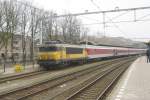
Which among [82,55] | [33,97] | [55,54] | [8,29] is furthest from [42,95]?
[8,29]

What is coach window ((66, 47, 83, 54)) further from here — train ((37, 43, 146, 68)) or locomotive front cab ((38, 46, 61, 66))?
locomotive front cab ((38, 46, 61, 66))

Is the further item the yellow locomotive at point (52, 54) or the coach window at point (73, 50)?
the coach window at point (73, 50)

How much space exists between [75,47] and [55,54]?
7025 mm

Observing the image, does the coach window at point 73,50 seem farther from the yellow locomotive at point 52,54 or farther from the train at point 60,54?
the yellow locomotive at point 52,54

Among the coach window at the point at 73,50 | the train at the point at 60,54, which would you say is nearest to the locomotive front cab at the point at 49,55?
the train at the point at 60,54

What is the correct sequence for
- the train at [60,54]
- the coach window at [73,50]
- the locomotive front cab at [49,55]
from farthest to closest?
the coach window at [73,50] < the train at [60,54] < the locomotive front cab at [49,55]

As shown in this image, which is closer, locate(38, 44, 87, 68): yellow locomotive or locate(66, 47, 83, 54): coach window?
locate(38, 44, 87, 68): yellow locomotive

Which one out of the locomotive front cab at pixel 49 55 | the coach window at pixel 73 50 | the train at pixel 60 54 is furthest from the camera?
the coach window at pixel 73 50

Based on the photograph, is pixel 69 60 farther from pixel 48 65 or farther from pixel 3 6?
pixel 3 6

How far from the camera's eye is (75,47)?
38312 mm

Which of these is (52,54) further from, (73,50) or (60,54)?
(73,50)

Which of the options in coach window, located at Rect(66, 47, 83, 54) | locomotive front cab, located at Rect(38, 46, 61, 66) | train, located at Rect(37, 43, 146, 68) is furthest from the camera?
coach window, located at Rect(66, 47, 83, 54)

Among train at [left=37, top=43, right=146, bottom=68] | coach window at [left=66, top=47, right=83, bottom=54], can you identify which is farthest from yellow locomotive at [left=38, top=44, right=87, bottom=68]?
coach window at [left=66, top=47, right=83, bottom=54]

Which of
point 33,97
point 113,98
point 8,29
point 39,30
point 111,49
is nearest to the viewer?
point 113,98
